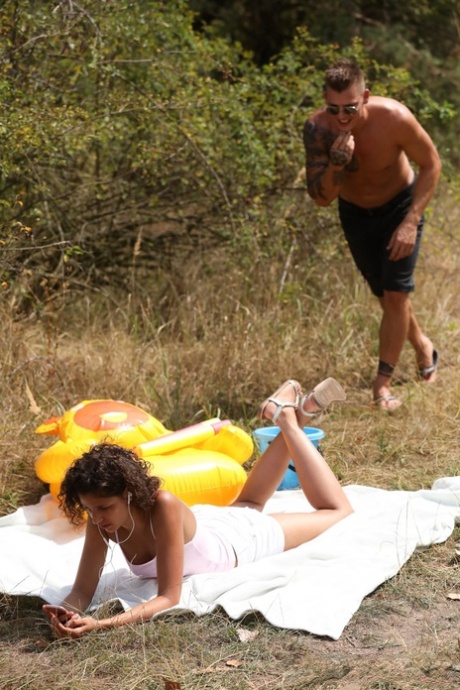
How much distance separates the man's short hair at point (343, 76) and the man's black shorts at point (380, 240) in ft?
2.54

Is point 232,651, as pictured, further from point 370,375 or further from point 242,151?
point 242,151

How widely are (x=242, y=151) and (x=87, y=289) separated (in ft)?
4.64

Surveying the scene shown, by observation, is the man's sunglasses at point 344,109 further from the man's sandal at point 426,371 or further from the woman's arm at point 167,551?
the woman's arm at point 167,551

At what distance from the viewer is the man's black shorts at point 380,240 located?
5.88 metres

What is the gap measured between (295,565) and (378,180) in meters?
2.71

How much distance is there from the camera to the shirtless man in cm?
556

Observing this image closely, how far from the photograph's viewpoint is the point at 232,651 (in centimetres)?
323

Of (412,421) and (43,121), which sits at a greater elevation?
(43,121)

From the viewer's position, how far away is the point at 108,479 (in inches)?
135

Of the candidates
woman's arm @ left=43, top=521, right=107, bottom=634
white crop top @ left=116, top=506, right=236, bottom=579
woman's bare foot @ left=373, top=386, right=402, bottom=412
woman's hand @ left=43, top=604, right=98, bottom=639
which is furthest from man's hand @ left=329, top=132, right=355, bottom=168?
woman's hand @ left=43, top=604, right=98, bottom=639

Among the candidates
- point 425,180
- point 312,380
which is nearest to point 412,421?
point 312,380

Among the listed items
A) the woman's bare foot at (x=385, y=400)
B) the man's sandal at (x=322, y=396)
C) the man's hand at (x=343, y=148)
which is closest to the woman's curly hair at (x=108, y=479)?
the man's sandal at (x=322, y=396)

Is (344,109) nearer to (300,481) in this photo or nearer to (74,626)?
(300,481)

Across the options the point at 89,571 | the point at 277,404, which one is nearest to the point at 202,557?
the point at 89,571
